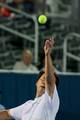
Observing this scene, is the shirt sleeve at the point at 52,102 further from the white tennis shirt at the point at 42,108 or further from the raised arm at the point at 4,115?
the raised arm at the point at 4,115

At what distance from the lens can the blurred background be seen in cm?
767

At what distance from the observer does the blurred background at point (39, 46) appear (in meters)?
7.67

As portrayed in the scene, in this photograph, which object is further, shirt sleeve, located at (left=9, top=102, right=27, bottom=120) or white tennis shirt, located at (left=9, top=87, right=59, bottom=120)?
shirt sleeve, located at (left=9, top=102, right=27, bottom=120)

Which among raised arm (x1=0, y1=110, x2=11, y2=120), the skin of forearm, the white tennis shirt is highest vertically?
the skin of forearm

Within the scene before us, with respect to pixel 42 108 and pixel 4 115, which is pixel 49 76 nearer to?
pixel 42 108

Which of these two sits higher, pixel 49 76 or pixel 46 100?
pixel 49 76

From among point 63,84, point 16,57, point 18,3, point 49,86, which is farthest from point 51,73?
point 18,3

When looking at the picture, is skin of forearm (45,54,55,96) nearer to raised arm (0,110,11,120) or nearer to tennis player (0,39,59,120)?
tennis player (0,39,59,120)

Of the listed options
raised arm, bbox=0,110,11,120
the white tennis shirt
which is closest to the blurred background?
raised arm, bbox=0,110,11,120

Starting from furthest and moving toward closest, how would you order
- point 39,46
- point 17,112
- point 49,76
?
point 39,46 → point 17,112 → point 49,76

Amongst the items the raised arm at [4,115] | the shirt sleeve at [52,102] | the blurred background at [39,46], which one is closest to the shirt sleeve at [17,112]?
the raised arm at [4,115]

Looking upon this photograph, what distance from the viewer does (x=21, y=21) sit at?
12.0m

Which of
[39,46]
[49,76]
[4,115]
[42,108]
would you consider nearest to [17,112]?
[4,115]

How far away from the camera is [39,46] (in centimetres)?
1067
